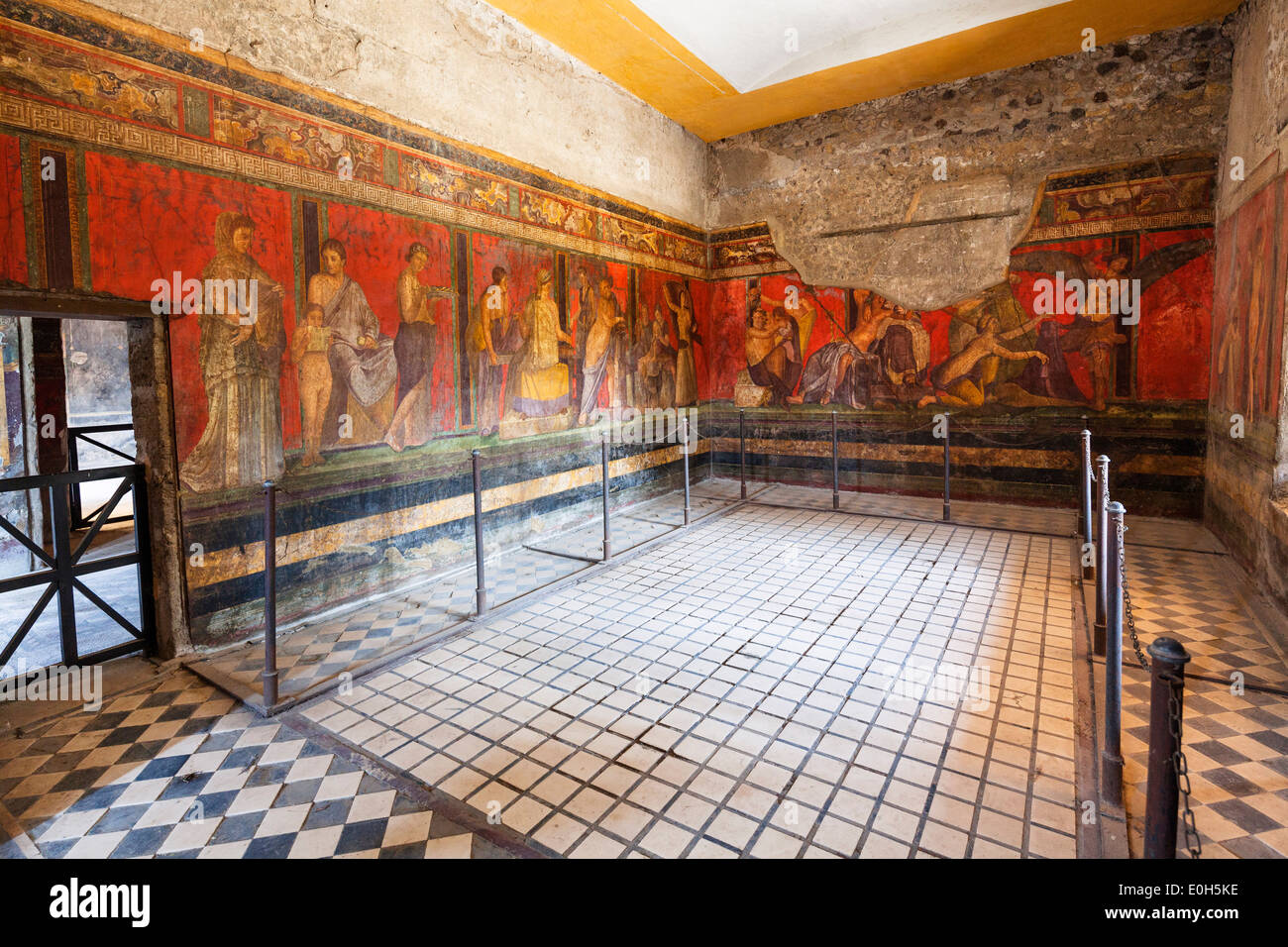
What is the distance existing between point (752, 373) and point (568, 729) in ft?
23.6

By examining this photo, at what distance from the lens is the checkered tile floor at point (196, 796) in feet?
7.88

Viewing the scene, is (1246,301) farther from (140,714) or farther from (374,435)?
(140,714)

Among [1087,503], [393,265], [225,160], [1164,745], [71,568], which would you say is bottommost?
[1164,745]

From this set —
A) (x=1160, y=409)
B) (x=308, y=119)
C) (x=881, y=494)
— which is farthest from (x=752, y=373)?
(x=308, y=119)

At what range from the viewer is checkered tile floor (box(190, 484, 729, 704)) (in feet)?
12.5

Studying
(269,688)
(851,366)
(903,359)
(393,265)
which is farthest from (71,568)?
(903,359)

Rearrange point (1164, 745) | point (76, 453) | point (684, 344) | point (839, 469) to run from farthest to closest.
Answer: point (684, 344) → point (839, 469) → point (76, 453) → point (1164, 745)

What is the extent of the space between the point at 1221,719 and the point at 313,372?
5.66 m

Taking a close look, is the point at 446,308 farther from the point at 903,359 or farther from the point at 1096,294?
the point at 1096,294

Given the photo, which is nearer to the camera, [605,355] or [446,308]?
[446,308]

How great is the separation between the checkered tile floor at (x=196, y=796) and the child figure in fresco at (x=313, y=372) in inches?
76.3

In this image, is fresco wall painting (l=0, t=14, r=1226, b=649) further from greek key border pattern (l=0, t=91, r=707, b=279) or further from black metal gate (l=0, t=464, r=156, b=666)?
black metal gate (l=0, t=464, r=156, b=666)

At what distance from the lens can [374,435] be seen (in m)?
5.09

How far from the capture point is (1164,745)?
1779mm
